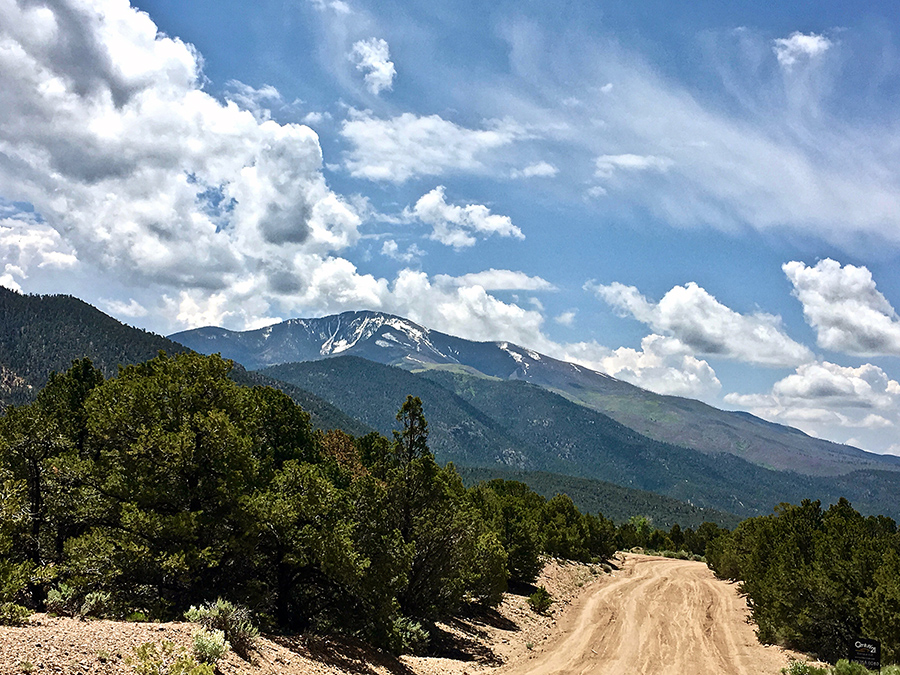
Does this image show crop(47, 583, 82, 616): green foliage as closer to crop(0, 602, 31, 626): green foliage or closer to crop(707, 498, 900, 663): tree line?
crop(0, 602, 31, 626): green foliage

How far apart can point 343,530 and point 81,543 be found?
8371mm

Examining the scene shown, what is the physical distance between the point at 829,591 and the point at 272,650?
30.1 meters

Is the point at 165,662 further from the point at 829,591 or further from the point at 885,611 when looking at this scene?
the point at 829,591

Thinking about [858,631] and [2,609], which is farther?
[858,631]

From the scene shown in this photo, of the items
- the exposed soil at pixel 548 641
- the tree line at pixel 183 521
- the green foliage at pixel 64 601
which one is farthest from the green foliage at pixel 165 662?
the green foliage at pixel 64 601

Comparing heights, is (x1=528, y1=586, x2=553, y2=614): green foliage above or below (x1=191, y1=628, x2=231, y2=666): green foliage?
below

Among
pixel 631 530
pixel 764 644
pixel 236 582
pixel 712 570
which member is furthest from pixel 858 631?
pixel 631 530

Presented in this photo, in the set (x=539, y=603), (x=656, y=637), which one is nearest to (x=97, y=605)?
(x=656, y=637)

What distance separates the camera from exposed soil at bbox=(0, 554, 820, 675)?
1245 cm

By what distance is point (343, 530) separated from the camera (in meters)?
21.5

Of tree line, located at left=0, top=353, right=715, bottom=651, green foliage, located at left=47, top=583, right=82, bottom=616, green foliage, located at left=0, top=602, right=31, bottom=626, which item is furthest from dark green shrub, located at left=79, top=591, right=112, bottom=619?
green foliage, located at left=0, top=602, right=31, bottom=626

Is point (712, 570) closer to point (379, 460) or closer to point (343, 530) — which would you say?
point (379, 460)

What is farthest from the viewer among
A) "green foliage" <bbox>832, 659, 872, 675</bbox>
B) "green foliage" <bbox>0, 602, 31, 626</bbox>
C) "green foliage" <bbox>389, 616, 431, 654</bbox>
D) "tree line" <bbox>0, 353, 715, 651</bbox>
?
"green foliage" <bbox>389, 616, 431, 654</bbox>

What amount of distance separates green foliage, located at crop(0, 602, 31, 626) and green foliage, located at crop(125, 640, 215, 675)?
3.36 metres
